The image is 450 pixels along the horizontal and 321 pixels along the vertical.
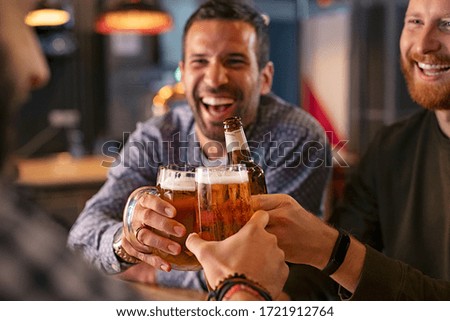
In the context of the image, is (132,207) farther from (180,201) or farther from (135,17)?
(135,17)

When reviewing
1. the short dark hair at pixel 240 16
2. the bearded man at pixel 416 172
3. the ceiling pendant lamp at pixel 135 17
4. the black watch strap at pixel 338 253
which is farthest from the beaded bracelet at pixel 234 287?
the ceiling pendant lamp at pixel 135 17

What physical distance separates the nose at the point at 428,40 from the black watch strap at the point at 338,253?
0.94 feet

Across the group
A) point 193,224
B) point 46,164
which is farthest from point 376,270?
point 46,164

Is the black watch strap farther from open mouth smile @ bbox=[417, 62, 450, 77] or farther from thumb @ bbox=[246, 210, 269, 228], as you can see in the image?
open mouth smile @ bbox=[417, 62, 450, 77]

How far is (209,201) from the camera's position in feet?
2.48

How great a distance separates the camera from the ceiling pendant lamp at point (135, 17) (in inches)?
110

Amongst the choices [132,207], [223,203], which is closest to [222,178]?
[223,203]

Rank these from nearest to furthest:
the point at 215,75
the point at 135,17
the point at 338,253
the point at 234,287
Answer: the point at 234,287 → the point at 338,253 → the point at 215,75 → the point at 135,17

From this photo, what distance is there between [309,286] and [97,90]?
293cm

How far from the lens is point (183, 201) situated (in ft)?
2.60

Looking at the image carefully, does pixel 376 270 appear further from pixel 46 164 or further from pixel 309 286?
pixel 46 164

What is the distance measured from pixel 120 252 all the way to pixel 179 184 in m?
0.19

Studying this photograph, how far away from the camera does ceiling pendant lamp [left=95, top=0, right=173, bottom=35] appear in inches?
110

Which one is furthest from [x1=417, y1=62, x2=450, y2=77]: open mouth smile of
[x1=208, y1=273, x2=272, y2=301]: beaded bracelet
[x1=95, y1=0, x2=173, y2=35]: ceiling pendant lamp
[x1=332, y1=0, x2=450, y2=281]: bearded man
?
[x1=95, y1=0, x2=173, y2=35]: ceiling pendant lamp
